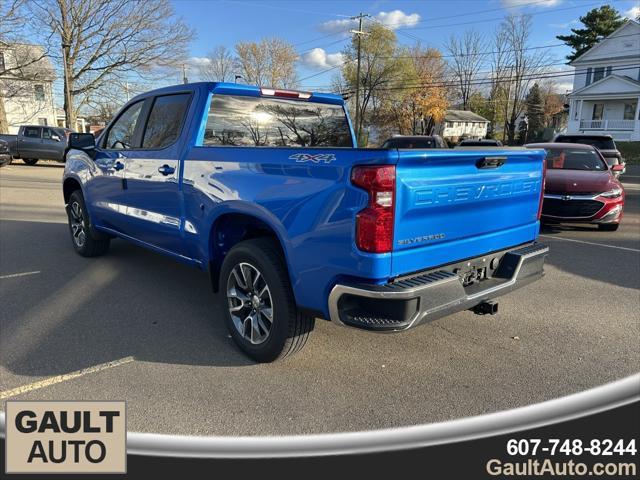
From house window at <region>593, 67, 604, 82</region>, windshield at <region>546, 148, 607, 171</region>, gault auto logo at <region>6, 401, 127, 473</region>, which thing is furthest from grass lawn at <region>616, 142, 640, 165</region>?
gault auto logo at <region>6, 401, 127, 473</region>

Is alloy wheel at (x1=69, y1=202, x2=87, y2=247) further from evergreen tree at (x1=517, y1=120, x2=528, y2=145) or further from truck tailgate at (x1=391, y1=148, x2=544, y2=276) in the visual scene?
evergreen tree at (x1=517, y1=120, x2=528, y2=145)

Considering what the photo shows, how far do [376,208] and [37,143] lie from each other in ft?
76.1

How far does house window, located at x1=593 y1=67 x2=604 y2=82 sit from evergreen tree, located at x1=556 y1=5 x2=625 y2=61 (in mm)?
10279

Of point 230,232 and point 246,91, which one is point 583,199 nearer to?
point 246,91

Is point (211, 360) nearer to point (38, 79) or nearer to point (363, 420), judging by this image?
point (363, 420)

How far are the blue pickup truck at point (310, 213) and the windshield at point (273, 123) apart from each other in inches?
0.5

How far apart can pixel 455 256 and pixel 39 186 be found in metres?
14.7

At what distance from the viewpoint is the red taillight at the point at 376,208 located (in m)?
2.61

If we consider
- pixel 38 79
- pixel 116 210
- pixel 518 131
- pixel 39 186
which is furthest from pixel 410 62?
pixel 116 210

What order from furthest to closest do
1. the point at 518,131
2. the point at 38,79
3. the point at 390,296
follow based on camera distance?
the point at 518,131 < the point at 38,79 < the point at 390,296

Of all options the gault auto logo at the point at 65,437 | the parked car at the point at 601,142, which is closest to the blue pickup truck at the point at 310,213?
the gault auto logo at the point at 65,437

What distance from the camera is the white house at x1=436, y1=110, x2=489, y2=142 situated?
6694cm

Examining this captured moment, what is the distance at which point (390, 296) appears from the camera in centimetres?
263

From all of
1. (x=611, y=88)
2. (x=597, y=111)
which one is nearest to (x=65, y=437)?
(x=611, y=88)
